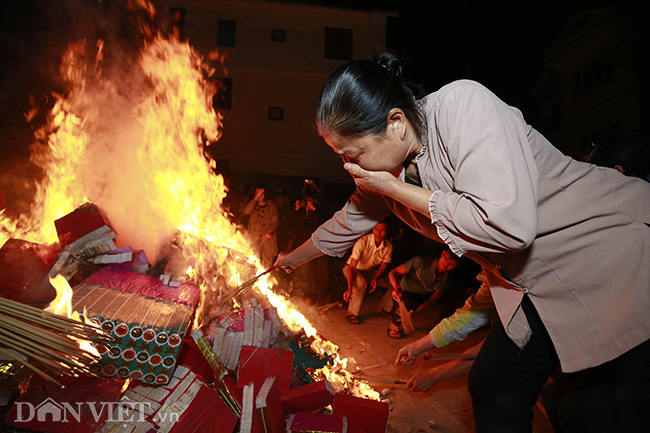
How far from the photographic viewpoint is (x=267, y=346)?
3070 mm

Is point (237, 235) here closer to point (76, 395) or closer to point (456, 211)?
point (76, 395)

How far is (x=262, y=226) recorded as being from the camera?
6910mm

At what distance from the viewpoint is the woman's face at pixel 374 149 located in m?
1.56

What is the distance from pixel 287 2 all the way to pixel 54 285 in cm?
1610

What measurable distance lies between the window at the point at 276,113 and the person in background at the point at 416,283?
11.2 meters

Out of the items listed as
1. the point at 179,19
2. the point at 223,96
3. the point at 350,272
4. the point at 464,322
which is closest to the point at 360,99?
the point at 464,322

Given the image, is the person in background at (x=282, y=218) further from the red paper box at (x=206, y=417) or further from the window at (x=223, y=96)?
the window at (x=223, y=96)

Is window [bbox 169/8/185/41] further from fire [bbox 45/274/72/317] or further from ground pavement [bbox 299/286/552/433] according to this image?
fire [bbox 45/274/72/317]

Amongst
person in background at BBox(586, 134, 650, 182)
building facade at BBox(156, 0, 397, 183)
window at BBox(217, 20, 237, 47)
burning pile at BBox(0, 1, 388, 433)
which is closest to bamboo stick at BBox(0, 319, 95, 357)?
burning pile at BBox(0, 1, 388, 433)

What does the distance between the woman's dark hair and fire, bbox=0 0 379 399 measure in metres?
2.27

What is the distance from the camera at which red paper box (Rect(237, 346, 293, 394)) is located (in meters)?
2.59

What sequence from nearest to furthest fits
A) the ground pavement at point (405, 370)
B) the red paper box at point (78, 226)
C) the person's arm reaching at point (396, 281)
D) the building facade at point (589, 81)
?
the red paper box at point (78, 226) → the ground pavement at point (405, 370) → the person's arm reaching at point (396, 281) → the building facade at point (589, 81)

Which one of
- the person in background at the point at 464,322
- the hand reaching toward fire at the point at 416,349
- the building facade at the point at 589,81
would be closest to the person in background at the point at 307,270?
the hand reaching toward fire at the point at 416,349

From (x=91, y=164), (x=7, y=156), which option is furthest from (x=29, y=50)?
(x=91, y=164)
